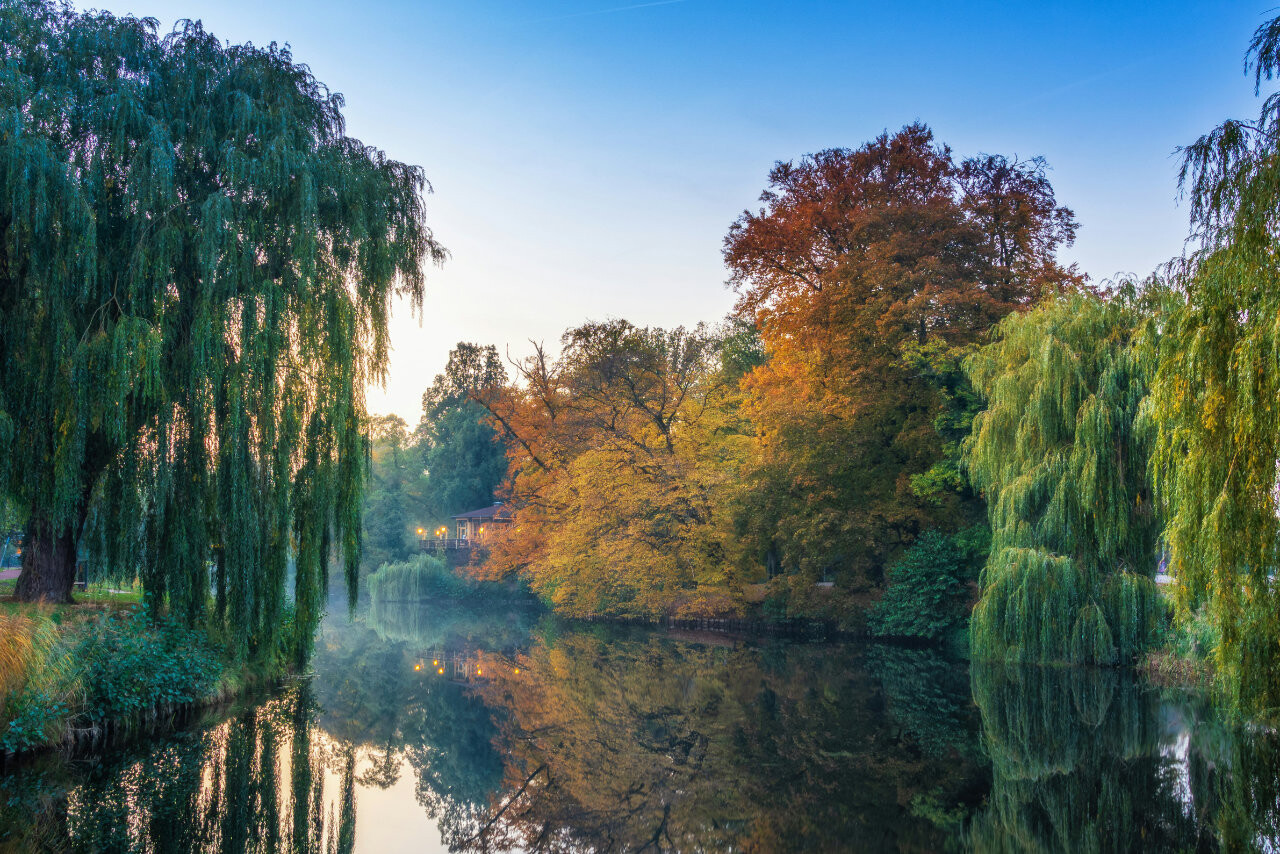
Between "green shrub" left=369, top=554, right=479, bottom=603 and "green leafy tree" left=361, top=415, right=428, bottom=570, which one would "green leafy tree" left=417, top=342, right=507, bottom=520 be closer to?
"green leafy tree" left=361, top=415, right=428, bottom=570

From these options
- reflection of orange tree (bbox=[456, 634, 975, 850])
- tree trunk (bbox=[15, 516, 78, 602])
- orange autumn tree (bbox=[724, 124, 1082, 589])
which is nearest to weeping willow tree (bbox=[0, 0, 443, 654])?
tree trunk (bbox=[15, 516, 78, 602])

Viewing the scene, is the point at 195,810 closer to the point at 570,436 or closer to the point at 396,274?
the point at 396,274

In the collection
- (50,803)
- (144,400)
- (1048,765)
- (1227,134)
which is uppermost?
(1227,134)

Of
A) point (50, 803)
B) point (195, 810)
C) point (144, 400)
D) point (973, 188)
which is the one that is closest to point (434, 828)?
point (195, 810)

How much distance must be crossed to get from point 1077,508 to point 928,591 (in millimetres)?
7029

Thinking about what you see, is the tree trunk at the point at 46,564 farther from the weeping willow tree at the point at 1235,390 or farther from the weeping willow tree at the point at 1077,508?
the weeping willow tree at the point at 1077,508

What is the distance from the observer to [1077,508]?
15047 millimetres

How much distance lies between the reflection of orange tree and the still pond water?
3 cm

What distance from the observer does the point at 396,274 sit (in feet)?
41.4

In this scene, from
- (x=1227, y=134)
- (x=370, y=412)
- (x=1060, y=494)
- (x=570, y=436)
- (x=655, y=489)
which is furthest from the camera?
(x=570, y=436)

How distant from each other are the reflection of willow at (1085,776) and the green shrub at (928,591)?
7.71m

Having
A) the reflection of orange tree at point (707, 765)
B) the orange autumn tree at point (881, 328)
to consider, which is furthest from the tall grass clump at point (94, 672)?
the orange autumn tree at point (881, 328)

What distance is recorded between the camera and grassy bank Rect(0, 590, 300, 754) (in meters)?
8.01

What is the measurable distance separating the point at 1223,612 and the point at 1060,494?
7.49 meters
